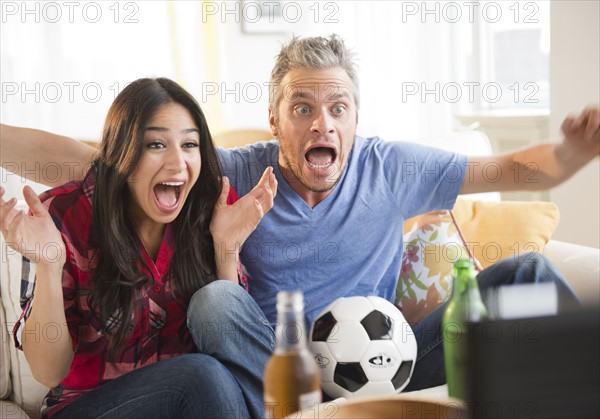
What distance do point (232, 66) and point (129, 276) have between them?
2491 millimetres

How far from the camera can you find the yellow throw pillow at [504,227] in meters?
2.10

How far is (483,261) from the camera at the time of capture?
2158mm

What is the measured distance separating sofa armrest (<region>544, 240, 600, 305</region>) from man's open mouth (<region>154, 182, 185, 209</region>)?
3.14 ft

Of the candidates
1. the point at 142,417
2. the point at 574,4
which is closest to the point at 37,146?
the point at 142,417

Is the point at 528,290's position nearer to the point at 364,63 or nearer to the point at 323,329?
the point at 323,329

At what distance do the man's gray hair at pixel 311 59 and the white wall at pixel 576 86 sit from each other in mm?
1314

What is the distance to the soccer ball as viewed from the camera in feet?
5.23

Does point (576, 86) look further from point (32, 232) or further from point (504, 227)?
point (32, 232)

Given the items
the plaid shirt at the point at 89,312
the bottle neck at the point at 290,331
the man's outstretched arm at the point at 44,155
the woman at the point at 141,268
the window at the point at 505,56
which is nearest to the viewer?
the bottle neck at the point at 290,331

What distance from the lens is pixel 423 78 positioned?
4348mm

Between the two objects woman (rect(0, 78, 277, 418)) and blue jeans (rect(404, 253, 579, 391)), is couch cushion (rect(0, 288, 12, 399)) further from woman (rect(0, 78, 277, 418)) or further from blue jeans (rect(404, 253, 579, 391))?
blue jeans (rect(404, 253, 579, 391))

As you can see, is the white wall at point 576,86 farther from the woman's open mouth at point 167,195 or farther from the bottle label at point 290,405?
the bottle label at point 290,405

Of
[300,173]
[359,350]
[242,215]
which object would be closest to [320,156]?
[300,173]

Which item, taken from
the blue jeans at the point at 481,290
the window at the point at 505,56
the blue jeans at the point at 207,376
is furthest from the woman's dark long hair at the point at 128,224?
the window at the point at 505,56
